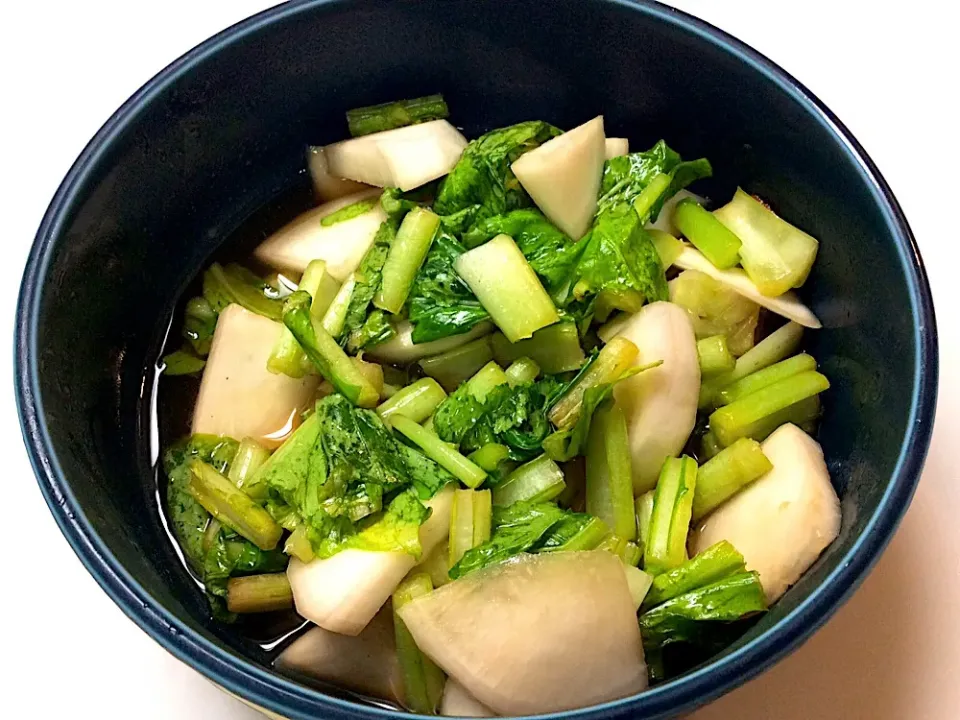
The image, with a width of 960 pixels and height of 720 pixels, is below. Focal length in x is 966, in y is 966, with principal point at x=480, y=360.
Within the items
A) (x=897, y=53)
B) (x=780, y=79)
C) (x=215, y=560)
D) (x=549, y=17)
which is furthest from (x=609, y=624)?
(x=897, y=53)

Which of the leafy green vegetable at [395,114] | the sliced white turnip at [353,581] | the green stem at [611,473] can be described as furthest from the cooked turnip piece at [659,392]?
the leafy green vegetable at [395,114]

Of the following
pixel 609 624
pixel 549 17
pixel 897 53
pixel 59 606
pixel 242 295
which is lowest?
pixel 609 624

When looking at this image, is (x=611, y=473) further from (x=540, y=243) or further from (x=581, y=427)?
(x=540, y=243)

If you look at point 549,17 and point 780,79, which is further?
point 549,17

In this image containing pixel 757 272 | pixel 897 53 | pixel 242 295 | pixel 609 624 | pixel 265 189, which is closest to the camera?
pixel 609 624

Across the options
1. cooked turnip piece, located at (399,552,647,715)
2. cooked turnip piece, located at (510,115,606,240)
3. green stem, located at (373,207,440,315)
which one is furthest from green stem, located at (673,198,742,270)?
cooked turnip piece, located at (399,552,647,715)

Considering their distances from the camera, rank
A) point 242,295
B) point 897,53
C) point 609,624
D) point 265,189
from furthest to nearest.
Result: point 897,53 < point 265,189 < point 242,295 < point 609,624

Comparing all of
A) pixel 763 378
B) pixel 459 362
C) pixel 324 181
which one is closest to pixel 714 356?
pixel 763 378

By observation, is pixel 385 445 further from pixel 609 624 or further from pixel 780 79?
pixel 780 79
